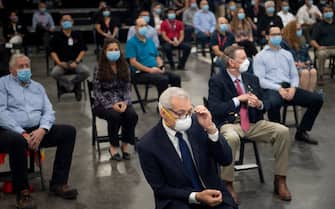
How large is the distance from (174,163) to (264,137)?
1574mm

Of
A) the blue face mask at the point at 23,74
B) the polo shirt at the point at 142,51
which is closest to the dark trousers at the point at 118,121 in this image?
the blue face mask at the point at 23,74

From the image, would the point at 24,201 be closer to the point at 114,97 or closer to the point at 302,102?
the point at 114,97

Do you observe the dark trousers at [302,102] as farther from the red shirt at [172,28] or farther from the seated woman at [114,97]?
the red shirt at [172,28]

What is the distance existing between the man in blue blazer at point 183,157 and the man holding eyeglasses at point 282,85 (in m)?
2.52

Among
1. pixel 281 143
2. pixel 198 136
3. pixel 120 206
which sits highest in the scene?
pixel 198 136

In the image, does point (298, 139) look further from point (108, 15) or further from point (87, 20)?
point (87, 20)

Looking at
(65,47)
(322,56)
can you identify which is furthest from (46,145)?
(322,56)

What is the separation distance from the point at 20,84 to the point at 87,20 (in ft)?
34.6

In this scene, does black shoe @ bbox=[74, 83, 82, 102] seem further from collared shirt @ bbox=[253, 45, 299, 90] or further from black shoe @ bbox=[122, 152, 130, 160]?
collared shirt @ bbox=[253, 45, 299, 90]

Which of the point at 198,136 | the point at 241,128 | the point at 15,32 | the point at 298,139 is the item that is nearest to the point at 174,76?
the point at 298,139

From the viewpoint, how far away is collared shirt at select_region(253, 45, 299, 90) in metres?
5.97

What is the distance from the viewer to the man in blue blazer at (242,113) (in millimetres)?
4527

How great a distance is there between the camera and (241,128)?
468 centimetres

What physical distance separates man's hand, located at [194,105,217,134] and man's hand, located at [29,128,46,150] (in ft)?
5.69
